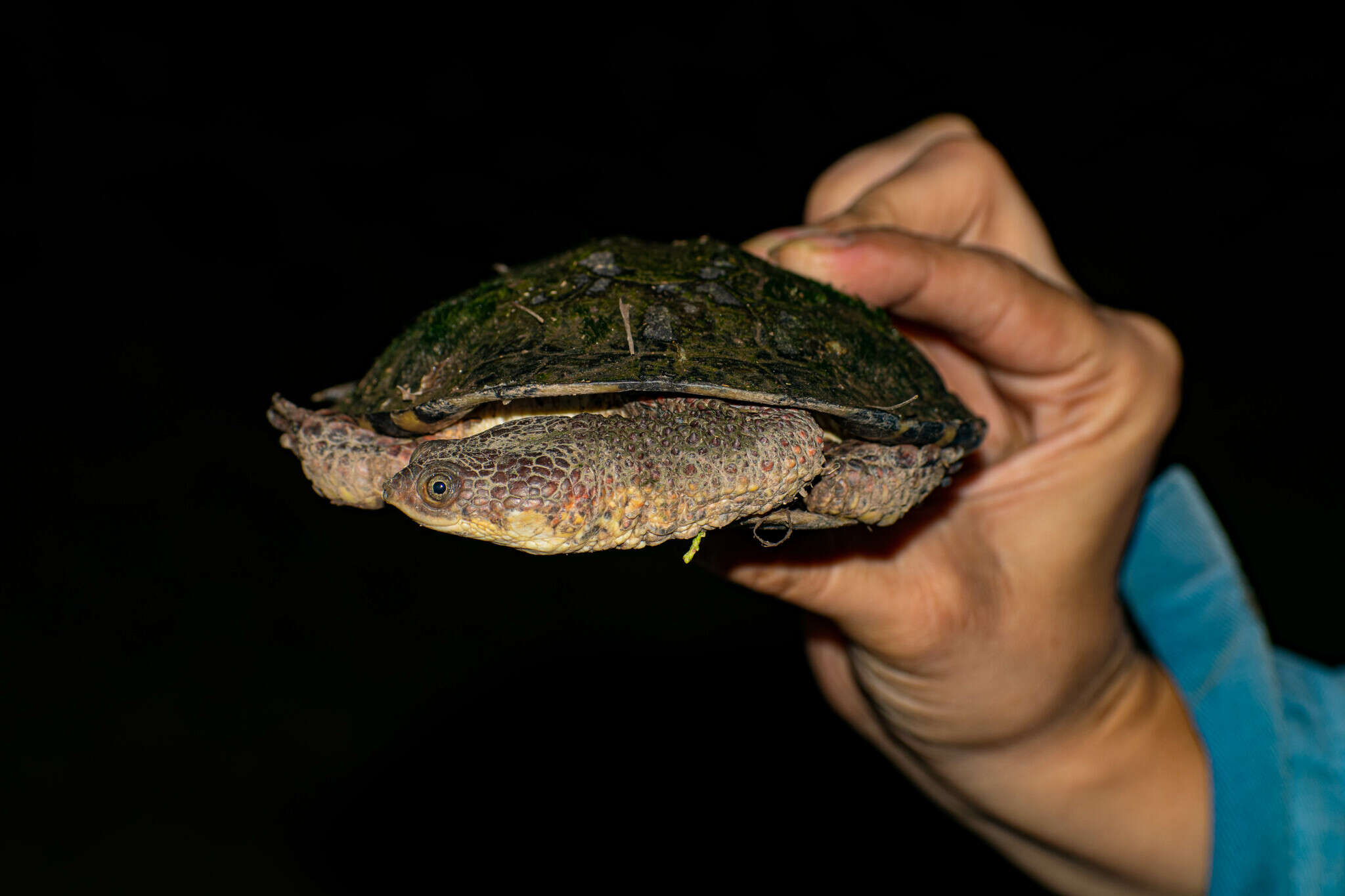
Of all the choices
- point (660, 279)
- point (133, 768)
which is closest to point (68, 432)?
point (133, 768)

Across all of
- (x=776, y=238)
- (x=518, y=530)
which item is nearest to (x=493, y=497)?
(x=518, y=530)

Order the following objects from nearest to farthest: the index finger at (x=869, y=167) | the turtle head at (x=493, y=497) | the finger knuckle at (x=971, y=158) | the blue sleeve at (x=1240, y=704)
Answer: the turtle head at (x=493, y=497)
the blue sleeve at (x=1240, y=704)
the finger knuckle at (x=971, y=158)
the index finger at (x=869, y=167)

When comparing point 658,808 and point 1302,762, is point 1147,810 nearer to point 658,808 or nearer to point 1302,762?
point 1302,762

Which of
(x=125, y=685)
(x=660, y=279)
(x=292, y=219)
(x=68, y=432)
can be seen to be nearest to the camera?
(x=660, y=279)

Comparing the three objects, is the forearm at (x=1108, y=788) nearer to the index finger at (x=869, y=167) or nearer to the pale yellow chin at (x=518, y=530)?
the pale yellow chin at (x=518, y=530)

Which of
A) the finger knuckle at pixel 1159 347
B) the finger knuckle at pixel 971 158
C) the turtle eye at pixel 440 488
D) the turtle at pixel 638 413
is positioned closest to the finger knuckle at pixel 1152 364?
the finger knuckle at pixel 1159 347

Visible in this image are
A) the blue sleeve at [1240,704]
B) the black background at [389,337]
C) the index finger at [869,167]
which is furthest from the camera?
the black background at [389,337]

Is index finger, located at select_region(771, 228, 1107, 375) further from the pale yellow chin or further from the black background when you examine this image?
the black background
